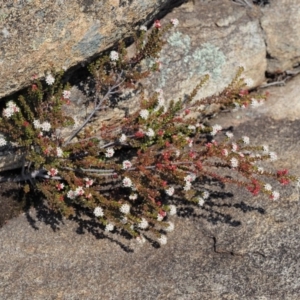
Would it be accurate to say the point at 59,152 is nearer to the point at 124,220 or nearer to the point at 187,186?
the point at 124,220

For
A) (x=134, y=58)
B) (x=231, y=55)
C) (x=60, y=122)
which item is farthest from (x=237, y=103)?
(x=60, y=122)

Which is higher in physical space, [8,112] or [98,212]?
[8,112]

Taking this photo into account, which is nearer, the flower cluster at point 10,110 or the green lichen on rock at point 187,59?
the flower cluster at point 10,110

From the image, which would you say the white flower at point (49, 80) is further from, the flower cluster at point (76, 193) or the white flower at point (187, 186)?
the white flower at point (187, 186)

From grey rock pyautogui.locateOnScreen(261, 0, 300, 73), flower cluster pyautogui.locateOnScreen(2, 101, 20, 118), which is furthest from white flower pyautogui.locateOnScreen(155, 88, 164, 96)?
grey rock pyautogui.locateOnScreen(261, 0, 300, 73)

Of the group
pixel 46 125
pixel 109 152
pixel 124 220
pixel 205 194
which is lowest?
pixel 205 194

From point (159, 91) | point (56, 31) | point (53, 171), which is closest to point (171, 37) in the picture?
Answer: point (159, 91)

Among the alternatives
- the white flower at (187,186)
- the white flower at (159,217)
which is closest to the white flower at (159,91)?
the white flower at (187,186)

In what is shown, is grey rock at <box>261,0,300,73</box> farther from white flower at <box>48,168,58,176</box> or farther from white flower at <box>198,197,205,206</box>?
white flower at <box>48,168,58,176</box>
